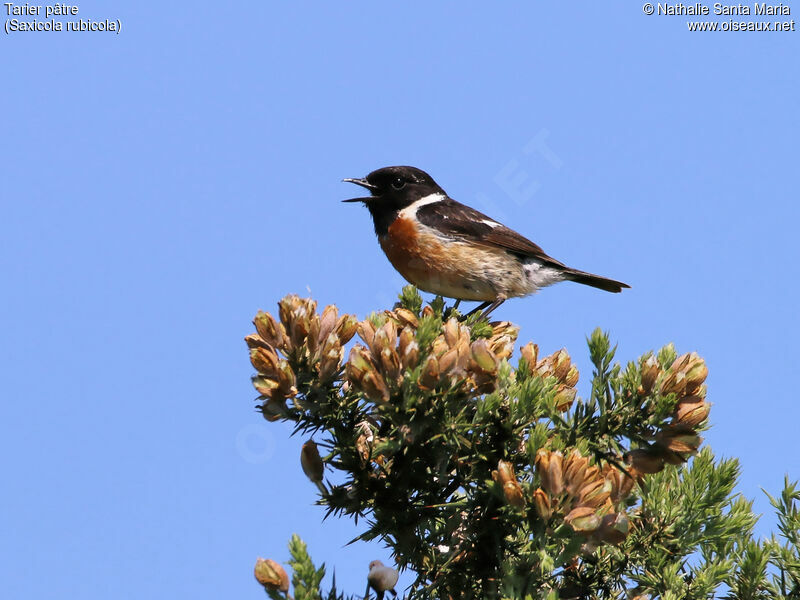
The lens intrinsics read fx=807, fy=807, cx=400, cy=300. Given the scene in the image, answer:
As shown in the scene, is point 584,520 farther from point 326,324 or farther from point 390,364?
point 326,324

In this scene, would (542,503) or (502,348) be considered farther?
(502,348)

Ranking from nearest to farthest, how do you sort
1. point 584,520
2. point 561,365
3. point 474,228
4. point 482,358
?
point 584,520 < point 482,358 < point 561,365 < point 474,228

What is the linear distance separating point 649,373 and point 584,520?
0.62 metres

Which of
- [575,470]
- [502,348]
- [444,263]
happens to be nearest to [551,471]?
[575,470]

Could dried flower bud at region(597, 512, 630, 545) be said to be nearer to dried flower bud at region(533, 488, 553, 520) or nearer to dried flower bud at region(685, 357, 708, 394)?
dried flower bud at region(533, 488, 553, 520)

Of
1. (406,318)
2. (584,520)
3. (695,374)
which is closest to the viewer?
(584,520)

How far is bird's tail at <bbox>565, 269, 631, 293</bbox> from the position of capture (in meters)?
6.83

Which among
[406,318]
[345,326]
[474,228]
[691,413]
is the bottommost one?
[691,413]

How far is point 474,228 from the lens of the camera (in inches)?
262

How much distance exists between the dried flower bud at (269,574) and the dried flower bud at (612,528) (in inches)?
37.7

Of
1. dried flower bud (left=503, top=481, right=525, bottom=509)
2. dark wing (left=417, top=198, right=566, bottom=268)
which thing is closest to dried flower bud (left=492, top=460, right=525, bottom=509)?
dried flower bud (left=503, top=481, right=525, bottom=509)

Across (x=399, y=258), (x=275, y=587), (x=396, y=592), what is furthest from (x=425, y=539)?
(x=399, y=258)

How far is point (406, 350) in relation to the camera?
98.5 inches

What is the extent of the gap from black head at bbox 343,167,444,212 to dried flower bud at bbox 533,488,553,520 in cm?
454
